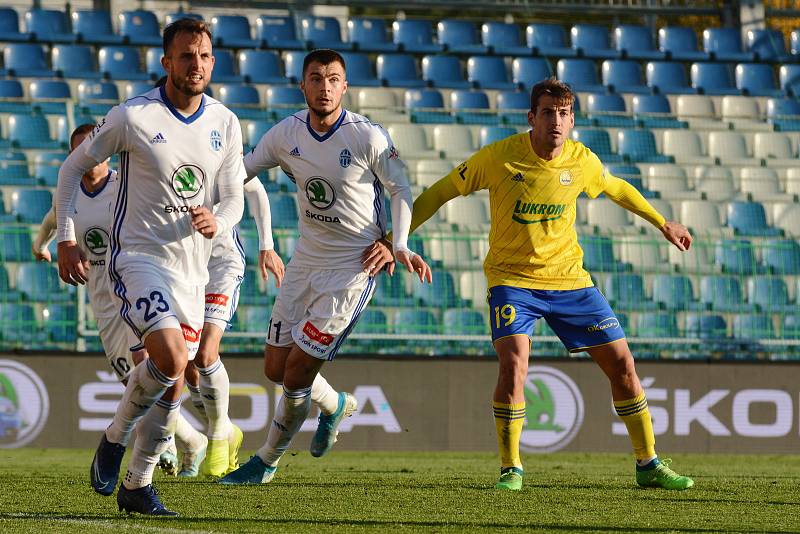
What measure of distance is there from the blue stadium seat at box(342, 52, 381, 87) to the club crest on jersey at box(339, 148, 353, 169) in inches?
400

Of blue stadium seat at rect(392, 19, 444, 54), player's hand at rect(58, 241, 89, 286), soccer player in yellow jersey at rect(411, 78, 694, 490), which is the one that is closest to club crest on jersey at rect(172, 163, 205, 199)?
player's hand at rect(58, 241, 89, 286)

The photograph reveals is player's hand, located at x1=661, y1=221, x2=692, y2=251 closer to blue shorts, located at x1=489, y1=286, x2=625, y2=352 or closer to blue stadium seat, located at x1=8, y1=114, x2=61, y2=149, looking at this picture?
blue shorts, located at x1=489, y1=286, x2=625, y2=352

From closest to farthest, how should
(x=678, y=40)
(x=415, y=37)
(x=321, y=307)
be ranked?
(x=321, y=307) < (x=415, y=37) < (x=678, y=40)

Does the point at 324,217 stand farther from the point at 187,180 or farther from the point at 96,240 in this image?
the point at 96,240

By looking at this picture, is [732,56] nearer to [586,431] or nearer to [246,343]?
[586,431]

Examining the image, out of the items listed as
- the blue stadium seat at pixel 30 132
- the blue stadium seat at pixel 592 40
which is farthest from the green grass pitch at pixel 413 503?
the blue stadium seat at pixel 592 40

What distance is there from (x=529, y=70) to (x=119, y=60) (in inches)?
224

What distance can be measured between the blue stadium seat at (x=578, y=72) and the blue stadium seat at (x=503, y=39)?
62cm

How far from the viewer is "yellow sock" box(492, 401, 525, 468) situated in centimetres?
760

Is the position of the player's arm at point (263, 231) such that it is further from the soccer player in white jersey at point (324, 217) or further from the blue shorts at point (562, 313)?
the blue shorts at point (562, 313)

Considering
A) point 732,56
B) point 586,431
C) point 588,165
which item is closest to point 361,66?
point 732,56

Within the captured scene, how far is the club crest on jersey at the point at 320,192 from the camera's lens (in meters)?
7.46

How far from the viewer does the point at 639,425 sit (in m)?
7.77

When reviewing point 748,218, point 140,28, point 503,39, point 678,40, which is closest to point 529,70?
point 503,39
